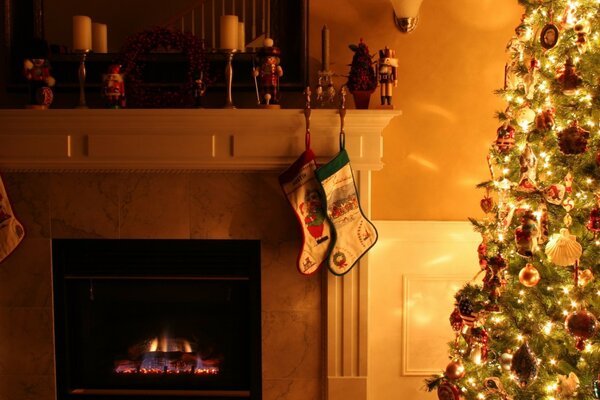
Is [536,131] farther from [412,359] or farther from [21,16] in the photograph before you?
[21,16]

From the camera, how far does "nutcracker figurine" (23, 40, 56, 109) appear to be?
2.42m

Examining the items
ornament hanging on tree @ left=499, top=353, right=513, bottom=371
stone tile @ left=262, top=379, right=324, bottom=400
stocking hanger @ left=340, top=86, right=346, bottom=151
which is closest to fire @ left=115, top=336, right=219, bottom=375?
stone tile @ left=262, top=379, right=324, bottom=400

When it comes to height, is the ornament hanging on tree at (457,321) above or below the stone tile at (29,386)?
above

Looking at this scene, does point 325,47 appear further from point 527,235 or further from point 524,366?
point 524,366

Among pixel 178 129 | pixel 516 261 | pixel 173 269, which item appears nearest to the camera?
pixel 516 261

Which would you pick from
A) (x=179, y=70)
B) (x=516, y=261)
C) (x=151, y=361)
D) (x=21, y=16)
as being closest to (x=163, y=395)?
(x=151, y=361)

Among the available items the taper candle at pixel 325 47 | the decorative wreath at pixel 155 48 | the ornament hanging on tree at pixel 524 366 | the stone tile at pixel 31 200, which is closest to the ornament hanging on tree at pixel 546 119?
the ornament hanging on tree at pixel 524 366

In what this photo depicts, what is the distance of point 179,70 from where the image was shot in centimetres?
257

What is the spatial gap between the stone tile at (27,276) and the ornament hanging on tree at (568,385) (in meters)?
2.09

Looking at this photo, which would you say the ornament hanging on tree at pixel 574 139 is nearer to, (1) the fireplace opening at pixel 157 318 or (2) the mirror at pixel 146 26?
(2) the mirror at pixel 146 26

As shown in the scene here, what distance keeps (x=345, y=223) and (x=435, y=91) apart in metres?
0.80

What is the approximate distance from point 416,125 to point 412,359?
1.11 metres

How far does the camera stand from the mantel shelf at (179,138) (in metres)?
2.40

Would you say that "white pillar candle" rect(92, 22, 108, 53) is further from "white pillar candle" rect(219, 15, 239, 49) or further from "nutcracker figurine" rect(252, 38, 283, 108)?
"nutcracker figurine" rect(252, 38, 283, 108)
